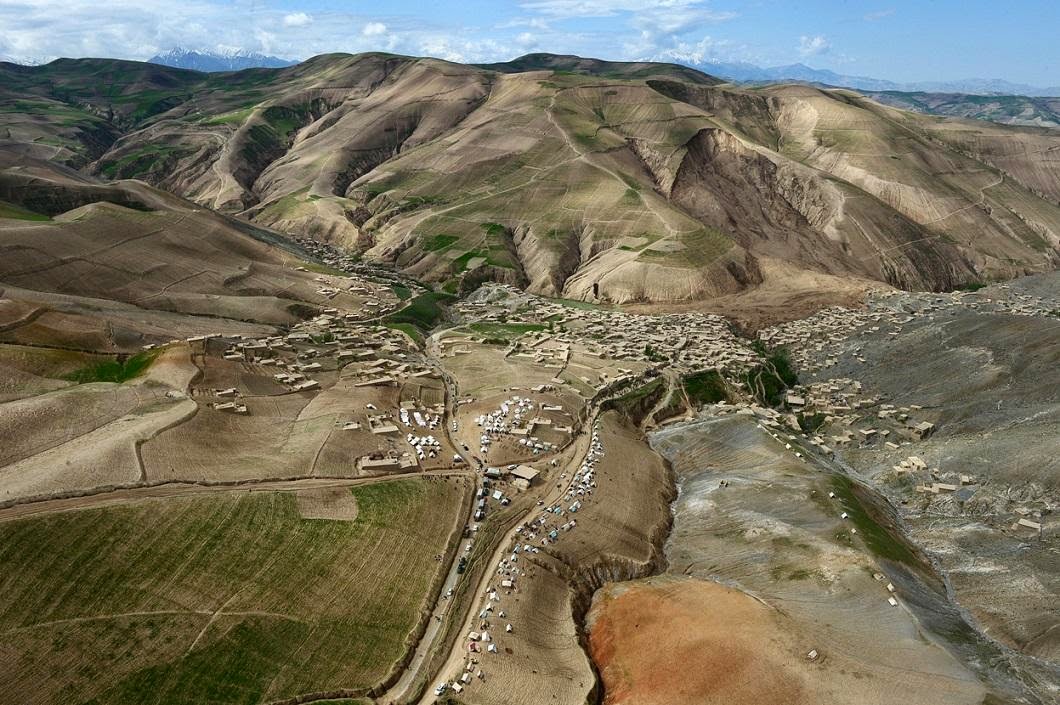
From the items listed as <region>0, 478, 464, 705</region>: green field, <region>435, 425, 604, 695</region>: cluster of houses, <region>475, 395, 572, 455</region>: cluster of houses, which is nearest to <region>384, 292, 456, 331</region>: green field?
<region>475, 395, 572, 455</region>: cluster of houses

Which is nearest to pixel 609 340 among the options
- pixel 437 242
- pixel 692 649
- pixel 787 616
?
pixel 787 616

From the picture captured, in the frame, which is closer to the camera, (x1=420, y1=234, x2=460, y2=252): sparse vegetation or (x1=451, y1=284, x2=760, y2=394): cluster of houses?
(x1=451, y1=284, x2=760, y2=394): cluster of houses

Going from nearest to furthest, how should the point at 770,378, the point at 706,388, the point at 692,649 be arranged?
the point at 692,649, the point at 706,388, the point at 770,378

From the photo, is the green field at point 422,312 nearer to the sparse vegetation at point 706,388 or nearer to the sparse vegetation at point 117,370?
the sparse vegetation at point 117,370

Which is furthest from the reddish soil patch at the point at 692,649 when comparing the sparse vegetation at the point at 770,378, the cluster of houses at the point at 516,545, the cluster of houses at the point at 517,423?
the sparse vegetation at the point at 770,378

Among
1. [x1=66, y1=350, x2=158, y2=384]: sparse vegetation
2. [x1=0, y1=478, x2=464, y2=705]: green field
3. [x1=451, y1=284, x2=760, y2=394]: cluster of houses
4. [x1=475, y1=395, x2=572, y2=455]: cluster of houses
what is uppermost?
[x1=66, y1=350, x2=158, y2=384]: sparse vegetation

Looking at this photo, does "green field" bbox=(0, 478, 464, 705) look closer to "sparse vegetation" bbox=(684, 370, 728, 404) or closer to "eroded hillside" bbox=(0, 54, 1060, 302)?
"sparse vegetation" bbox=(684, 370, 728, 404)

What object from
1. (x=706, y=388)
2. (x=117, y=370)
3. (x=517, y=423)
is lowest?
(x=706, y=388)

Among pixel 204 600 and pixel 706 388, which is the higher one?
pixel 706 388

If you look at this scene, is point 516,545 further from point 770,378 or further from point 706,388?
point 770,378
